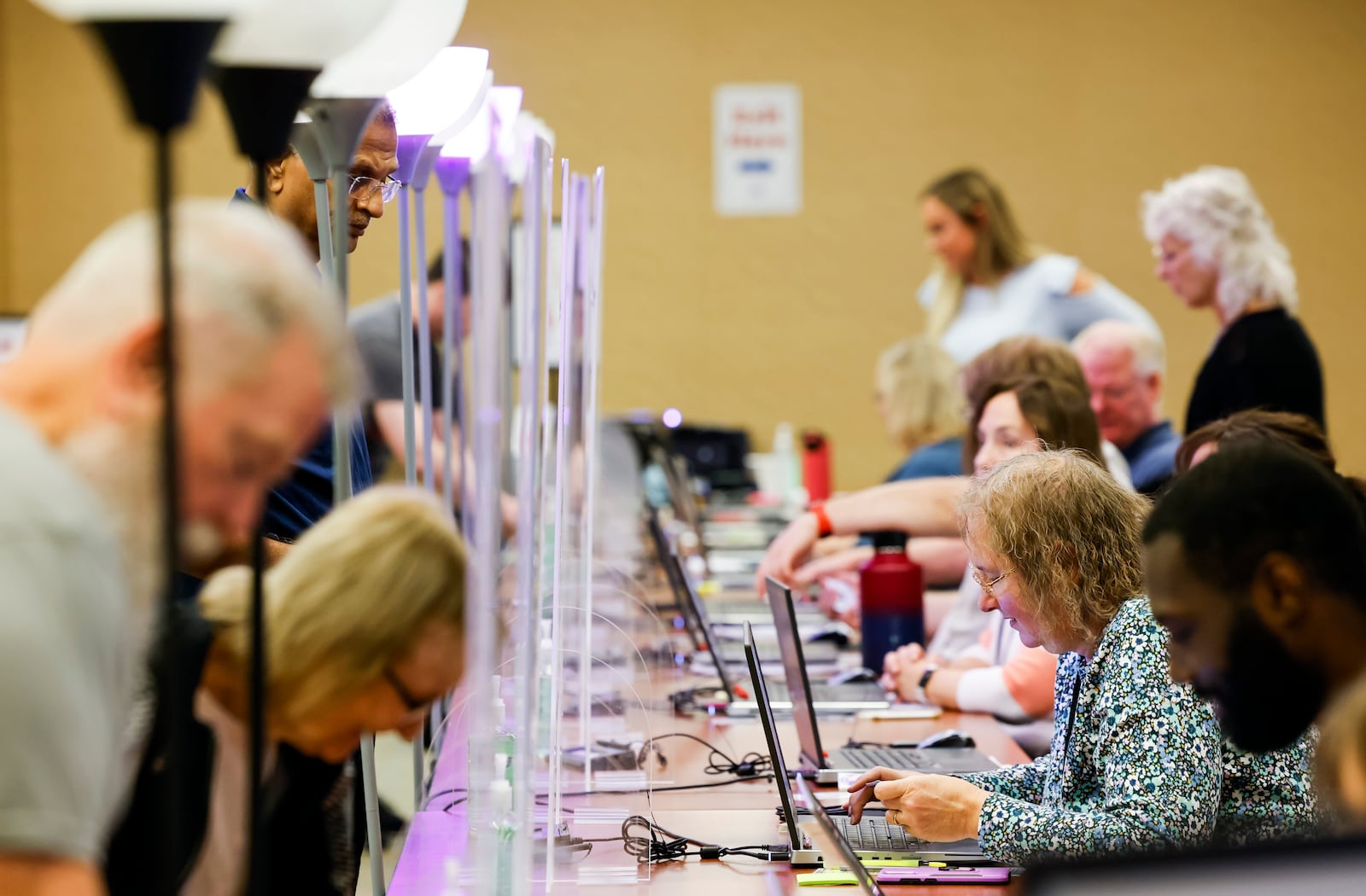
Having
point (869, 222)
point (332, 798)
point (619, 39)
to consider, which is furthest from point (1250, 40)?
point (332, 798)

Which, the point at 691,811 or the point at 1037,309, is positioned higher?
the point at 1037,309

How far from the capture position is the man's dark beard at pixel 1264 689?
1.09 meters

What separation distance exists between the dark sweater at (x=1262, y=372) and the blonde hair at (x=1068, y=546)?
66.9 inches

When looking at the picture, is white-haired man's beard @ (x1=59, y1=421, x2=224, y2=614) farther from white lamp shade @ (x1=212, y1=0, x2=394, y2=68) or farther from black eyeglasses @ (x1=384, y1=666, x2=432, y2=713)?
white lamp shade @ (x1=212, y1=0, x2=394, y2=68)

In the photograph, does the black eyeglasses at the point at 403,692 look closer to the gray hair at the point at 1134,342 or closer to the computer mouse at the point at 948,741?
the computer mouse at the point at 948,741

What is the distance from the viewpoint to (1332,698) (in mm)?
1050

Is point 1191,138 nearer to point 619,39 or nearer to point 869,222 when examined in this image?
point 869,222

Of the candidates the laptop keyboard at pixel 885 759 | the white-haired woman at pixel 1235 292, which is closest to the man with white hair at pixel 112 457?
the laptop keyboard at pixel 885 759

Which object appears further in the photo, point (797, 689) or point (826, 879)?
point (797, 689)

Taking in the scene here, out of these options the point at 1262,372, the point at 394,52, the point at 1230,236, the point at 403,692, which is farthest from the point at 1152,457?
the point at 403,692

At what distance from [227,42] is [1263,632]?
88cm

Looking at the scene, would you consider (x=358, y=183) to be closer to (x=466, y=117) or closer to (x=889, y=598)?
(x=466, y=117)

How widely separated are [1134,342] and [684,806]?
2086 mm

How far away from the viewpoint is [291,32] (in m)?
0.97
